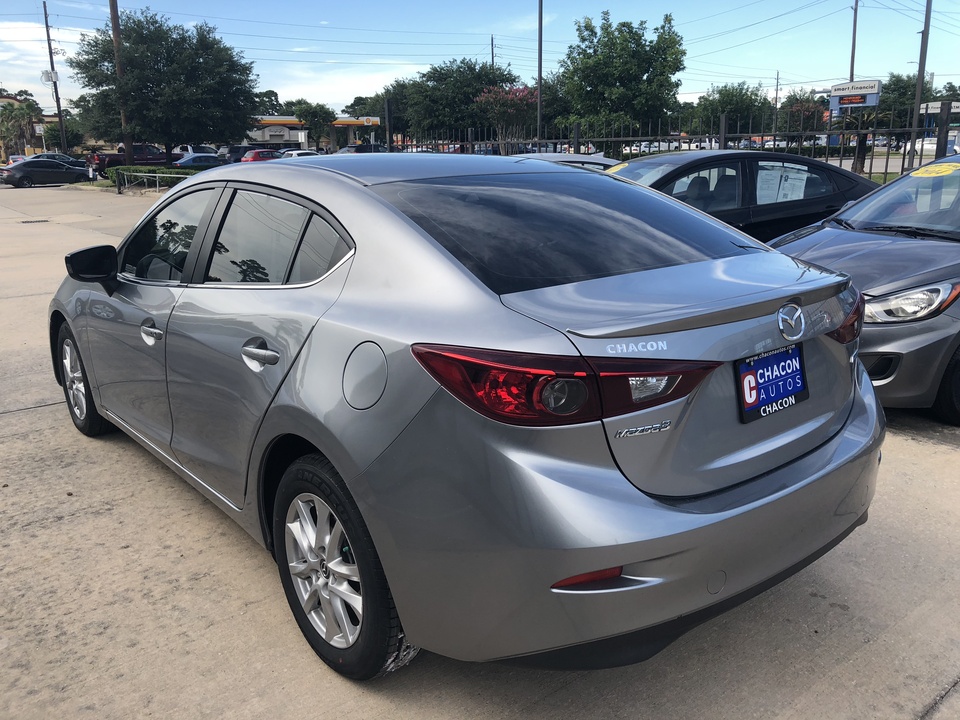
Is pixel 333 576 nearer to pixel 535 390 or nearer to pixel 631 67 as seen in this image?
pixel 535 390

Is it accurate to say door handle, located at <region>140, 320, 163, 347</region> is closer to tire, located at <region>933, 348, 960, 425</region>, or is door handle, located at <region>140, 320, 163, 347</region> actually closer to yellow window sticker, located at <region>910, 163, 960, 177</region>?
tire, located at <region>933, 348, 960, 425</region>

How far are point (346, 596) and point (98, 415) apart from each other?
107 inches

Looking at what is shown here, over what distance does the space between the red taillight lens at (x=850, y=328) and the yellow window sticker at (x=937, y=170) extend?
11.9ft

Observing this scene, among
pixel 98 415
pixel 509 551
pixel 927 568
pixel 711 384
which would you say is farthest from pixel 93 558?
pixel 927 568

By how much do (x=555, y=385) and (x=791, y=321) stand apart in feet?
2.53

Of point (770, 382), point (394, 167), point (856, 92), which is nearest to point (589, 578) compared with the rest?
point (770, 382)

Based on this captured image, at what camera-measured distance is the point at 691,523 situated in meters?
2.01

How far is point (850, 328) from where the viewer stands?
8.42 feet

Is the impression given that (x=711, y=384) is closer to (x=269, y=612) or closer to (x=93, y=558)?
(x=269, y=612)

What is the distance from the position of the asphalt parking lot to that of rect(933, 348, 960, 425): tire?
58 centimetres

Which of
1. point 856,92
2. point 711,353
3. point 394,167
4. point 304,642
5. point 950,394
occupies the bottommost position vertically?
point 304,642

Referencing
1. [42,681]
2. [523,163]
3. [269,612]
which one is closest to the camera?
[42,681]

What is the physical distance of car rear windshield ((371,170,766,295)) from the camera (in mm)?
2363

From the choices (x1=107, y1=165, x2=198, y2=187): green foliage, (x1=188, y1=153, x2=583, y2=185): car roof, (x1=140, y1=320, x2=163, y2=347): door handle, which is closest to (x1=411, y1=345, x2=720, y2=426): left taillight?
(x1=188, y1=153, x2=583, y2=185): car roof
